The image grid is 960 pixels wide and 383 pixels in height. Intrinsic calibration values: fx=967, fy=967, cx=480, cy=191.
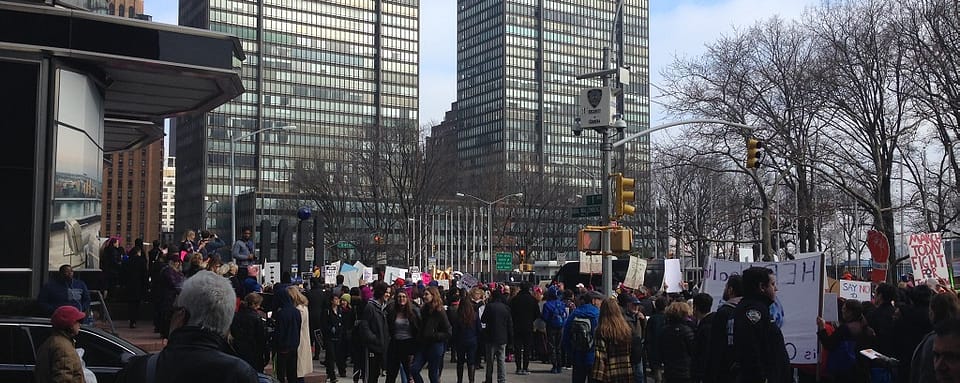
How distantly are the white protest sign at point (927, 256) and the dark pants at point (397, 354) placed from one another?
10.8m

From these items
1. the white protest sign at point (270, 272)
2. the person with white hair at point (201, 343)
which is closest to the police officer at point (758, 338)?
the person with white hair at point (201, 343)

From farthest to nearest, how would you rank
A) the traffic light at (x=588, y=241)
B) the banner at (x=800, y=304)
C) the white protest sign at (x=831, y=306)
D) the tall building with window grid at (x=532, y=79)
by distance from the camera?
the tall building with window grid at (x=532, y=79)
the traffic light at (x=588, y=241)
the white protest sign at (x=831, y=306)
the banner at (x=800, y=304)

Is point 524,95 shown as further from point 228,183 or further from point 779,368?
point 779,368

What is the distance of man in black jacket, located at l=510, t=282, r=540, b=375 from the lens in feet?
62.7

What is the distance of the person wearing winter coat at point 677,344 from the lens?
12016 mm

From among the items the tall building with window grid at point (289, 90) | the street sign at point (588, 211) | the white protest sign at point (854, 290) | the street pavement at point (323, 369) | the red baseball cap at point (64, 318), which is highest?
the tall building with window grid at point (289, 90)

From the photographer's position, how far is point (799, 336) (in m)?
10.4

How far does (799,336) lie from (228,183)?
141 meters

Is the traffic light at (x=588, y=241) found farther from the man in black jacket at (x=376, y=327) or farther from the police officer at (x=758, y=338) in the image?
the police officer at (x=758, y=338)

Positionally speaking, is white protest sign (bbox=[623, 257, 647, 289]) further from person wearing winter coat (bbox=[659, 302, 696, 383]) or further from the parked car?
the parked car

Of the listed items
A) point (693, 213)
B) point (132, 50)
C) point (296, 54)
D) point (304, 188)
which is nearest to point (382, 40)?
point (296, 54)

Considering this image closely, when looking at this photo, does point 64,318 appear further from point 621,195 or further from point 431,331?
point 621,195

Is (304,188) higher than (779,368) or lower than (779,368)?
higher

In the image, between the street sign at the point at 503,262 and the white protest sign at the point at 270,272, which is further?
the street sign at the point at 503,262
